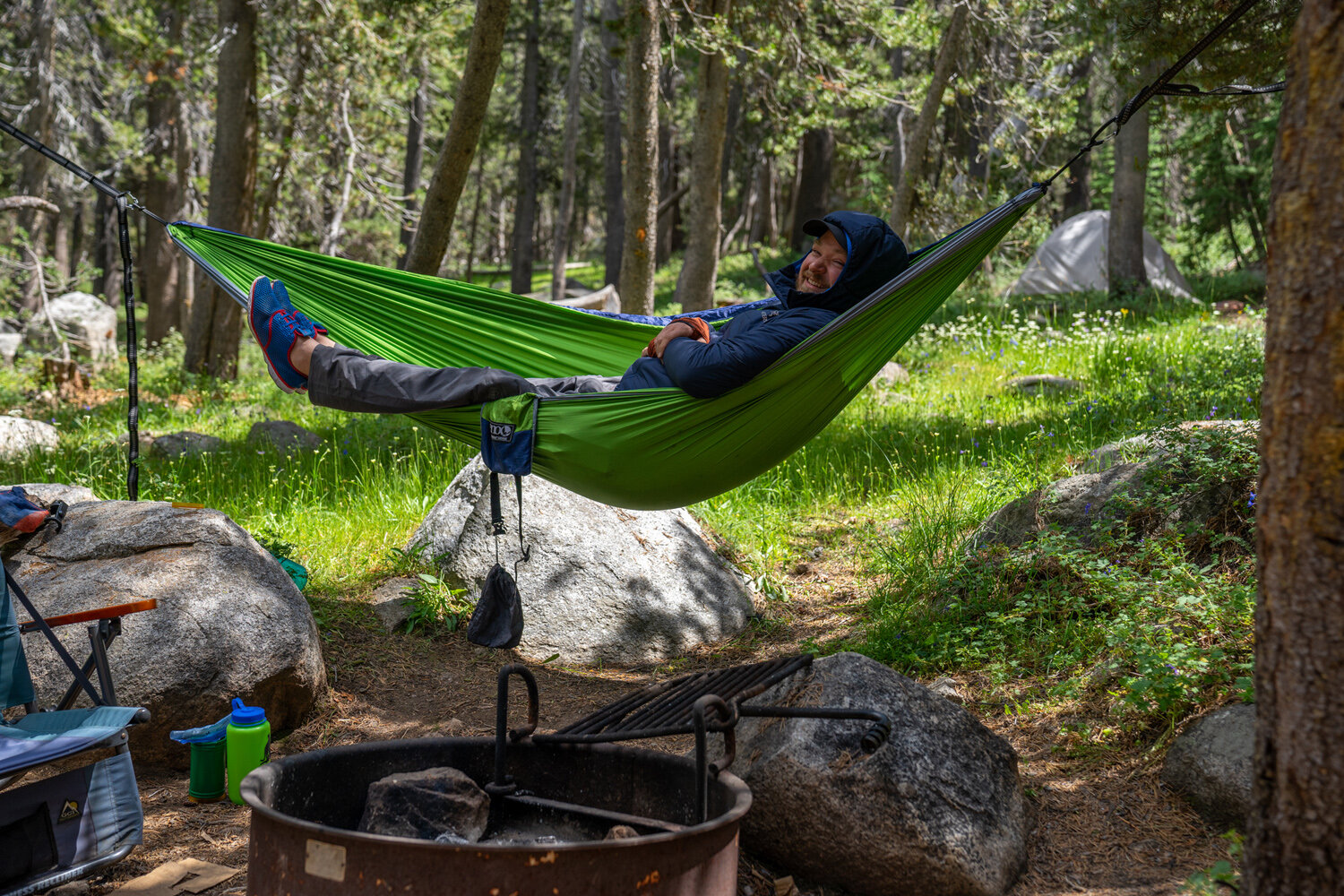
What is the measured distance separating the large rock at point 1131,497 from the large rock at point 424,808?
205cm

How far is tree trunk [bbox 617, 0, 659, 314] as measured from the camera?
17.3 ft

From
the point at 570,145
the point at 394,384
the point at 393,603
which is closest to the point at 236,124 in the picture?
the point at 393,603

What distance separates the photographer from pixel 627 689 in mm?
3127

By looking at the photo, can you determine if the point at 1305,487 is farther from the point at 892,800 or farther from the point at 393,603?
the point at 393,603

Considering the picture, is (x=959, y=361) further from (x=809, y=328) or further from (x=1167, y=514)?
(x=809, y=328)

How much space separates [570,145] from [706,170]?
6.07m

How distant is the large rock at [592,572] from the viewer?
3424 millimetres

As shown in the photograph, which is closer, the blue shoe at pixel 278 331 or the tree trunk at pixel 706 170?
the blue shoe at pixel 278 331

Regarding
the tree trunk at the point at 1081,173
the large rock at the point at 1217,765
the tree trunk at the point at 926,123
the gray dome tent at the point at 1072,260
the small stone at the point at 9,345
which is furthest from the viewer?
the tree trunk at the point at 1081,173

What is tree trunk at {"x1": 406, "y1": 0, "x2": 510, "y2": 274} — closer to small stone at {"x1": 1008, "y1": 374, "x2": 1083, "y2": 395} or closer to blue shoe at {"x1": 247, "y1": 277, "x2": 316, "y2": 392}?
blue shoe at {"x1": 247, "y1": 277, "x2": 316, "y2": 392}

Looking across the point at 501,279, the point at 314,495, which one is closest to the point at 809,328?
the point at 314,495

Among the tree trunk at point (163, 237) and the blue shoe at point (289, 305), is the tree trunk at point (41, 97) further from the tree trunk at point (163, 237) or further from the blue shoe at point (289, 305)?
the blue shoe at point (289, 305)

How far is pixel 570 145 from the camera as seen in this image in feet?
38.6

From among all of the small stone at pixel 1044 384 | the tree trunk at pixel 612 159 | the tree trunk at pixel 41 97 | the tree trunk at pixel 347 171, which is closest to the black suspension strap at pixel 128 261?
the tree trunk at pixel 347 171
